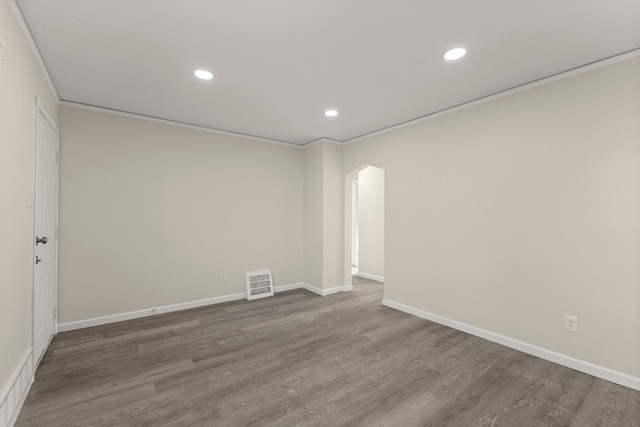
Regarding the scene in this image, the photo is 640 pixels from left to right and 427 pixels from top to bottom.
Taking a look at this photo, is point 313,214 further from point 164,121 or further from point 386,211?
point 164,121

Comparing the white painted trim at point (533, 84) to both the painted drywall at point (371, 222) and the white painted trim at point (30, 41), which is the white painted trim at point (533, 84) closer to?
the painted drywall at point (371, 222)

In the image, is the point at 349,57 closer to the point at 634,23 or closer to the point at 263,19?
the point at 263,19

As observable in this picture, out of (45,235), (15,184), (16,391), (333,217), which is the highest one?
(15,184)

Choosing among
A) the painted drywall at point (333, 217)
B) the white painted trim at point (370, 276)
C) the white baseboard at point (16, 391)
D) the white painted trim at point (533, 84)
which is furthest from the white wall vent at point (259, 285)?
the white painted trim at point (533, 84)

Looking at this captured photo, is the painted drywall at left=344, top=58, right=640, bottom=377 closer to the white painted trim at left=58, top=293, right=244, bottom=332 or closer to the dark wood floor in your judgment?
the dark wood floor

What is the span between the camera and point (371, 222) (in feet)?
18.9

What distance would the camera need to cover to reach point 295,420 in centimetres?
179

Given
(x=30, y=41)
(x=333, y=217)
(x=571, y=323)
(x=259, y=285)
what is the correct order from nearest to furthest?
1. (x=30, y=41)
2. (x=571, y=323)
3. (x=259, y=285)
4. (x=333, y=217)

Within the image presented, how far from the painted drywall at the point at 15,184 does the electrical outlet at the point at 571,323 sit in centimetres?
404

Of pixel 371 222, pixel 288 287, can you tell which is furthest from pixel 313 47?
pixel 371 222

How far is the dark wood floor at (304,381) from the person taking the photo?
6.03 ft

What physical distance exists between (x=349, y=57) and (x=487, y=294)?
2696 millimetres

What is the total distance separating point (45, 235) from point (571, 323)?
189 inches

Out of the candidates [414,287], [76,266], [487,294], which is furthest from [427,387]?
[76,266]
